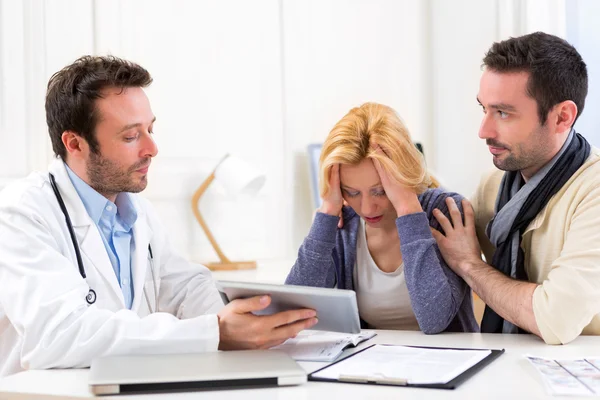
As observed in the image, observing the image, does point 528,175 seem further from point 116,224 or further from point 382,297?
point 116,224

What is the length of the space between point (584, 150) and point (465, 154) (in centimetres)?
203

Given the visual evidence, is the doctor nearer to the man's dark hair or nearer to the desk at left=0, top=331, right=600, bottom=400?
the desk at left=0, top=331, right=600, bottom=400

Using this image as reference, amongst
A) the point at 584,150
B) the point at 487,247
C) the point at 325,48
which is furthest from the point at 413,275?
the point at 325,48

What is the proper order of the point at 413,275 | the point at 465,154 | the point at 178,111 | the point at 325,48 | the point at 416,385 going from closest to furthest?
the point at 416,385 → the point at 413,275 → the point at 178,111 → the point at 325,48 → the point at 465,154

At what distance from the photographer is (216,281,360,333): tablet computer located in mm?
1452

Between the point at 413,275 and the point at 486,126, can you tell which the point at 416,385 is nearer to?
the point at 413,275

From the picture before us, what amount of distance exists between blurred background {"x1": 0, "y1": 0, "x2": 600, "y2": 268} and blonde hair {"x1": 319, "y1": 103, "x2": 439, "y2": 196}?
1027mm

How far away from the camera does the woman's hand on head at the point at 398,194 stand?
1.93 meters

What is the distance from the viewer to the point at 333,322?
157cm

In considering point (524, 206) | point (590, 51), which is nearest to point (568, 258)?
point (524, 206)

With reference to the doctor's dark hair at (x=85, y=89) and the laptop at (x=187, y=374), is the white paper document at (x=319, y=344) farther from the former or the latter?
the doctor's dark hair at (x=85, y=89)

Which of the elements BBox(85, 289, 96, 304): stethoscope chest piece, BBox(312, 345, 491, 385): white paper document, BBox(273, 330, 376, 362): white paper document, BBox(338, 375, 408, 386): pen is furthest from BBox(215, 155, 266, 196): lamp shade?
BBox(338, 375, 408, 386): pen

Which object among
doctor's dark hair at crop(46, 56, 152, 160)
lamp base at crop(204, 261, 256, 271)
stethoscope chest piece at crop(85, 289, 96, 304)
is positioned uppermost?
doctor's dark hair at crop(46, 56, 152, 160)

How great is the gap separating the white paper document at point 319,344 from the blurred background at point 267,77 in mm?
1157
